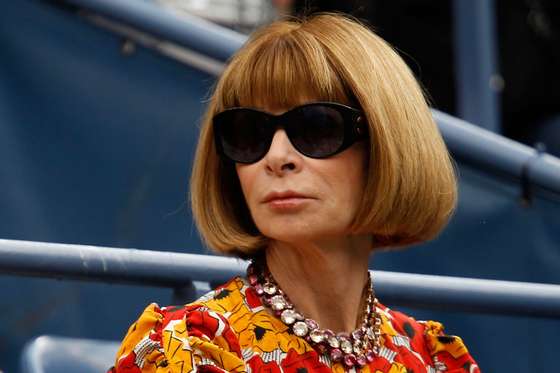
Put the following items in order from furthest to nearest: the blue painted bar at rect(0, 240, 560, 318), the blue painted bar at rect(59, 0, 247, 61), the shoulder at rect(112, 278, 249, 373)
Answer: the blue painted bar at rect(59, 0, 247, 61), the blue painted bar at rect(0, 240, 560, 318), the shoulder at rect(112, 278, 249, 373)

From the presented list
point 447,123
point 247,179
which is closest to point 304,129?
point 247,179

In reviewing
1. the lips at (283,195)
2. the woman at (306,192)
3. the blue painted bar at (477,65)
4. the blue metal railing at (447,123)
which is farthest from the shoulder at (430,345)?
the blue painted bar at (477,65)

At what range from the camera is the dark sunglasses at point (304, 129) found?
1.80 meters

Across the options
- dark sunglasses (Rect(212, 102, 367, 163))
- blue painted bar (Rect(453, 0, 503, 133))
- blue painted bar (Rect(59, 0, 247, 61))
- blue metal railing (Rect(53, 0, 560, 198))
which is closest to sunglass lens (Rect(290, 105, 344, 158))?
dark sunglasses (Rect(212, 102, 367, 163))

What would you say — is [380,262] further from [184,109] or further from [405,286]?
[405,286]

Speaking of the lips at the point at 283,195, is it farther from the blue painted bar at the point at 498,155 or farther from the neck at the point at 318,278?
the blue painted bar at the point at 498,155

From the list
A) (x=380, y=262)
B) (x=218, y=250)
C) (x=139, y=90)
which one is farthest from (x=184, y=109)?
(x=218, y=250)

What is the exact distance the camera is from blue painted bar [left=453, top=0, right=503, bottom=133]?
3.93 m

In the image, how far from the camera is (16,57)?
343 cm

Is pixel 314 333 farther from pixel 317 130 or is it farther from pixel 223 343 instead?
pixel 317 130

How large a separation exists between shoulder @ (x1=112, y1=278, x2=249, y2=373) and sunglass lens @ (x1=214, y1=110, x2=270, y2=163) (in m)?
0.24

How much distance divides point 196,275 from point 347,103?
46 centimetres

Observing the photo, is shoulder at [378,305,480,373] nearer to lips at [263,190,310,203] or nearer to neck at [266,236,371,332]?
neck at [266,236,371,332]

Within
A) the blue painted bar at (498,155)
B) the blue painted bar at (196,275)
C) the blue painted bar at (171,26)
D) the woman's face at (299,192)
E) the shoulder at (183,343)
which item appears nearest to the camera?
the shoulder at (183,343)
